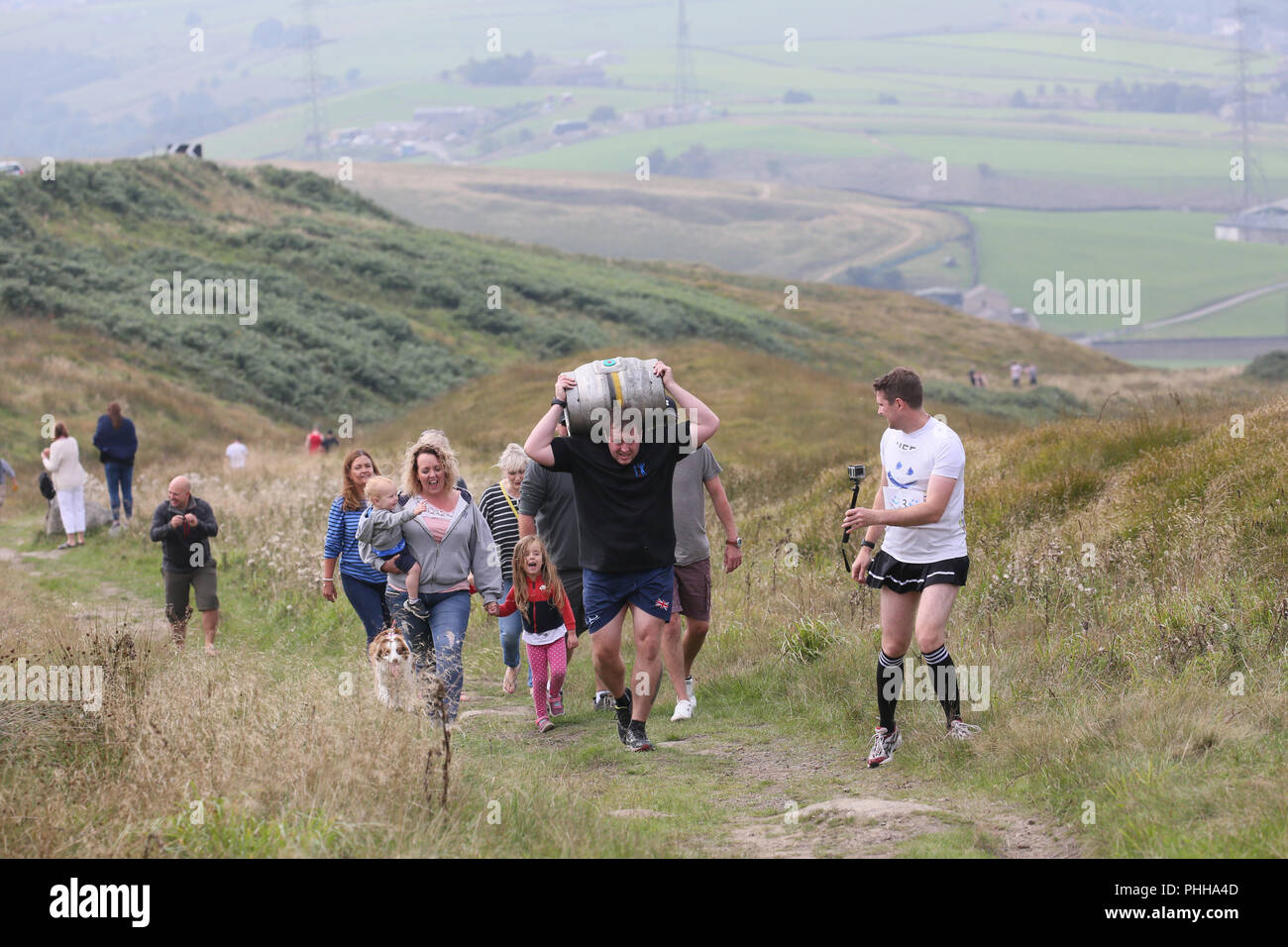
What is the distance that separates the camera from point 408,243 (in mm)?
58031

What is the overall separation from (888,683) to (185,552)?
665cm

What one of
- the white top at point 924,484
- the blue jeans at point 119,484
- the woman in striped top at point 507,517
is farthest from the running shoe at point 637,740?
the blue jeans at point 119,484

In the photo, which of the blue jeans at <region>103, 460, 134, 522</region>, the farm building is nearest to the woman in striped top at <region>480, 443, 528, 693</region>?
the blue jeans at <region>103, 460, 134, 522</region>

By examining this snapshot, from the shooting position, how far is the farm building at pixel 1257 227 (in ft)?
531

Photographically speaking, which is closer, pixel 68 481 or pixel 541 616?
pixel 541 616

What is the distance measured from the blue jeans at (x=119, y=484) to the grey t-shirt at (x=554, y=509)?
11931 mm

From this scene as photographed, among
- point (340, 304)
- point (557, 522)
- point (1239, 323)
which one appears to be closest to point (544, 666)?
point (557, 522)

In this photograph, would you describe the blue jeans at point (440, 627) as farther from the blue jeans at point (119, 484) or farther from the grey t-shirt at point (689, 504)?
the blue jeans at point (119, 484)

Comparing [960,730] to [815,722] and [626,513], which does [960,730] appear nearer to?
[815,722]

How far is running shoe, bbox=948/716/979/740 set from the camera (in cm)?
643

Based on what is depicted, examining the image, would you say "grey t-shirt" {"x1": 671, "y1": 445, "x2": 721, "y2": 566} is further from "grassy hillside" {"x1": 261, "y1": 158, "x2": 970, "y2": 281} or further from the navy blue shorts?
"grassy hillside" {"x1": 261, "y1": 158, "x2": 970, "y2": 281}

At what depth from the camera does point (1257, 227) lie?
162m

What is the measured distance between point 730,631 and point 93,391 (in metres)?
25.1
